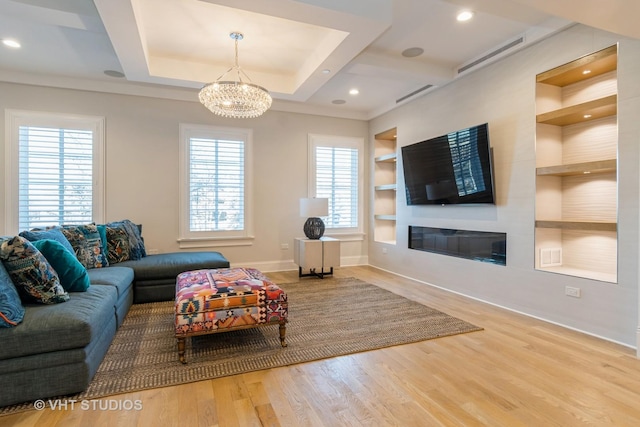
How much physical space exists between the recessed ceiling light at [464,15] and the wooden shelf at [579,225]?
222 cm

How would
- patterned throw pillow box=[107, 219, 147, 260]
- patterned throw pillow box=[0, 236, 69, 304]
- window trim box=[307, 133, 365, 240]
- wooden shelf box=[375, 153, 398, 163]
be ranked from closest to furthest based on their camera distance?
patterned throw pillow box=[0, 236, 69, 304]
patterned throw pillow box=[107, 219, 147, 260]
wooden shelf box=[375, 153, 398, 163]
window trim box=[307, 133, 365, 240]

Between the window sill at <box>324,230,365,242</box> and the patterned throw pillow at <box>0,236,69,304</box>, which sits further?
the window sill at <box>324,230,365,242</box>

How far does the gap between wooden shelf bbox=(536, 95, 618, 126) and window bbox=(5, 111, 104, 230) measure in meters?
5.87

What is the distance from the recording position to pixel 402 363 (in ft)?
8.13

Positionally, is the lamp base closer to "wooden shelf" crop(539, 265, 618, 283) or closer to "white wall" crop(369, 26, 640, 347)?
"white wall" crop(369, 26, 640, 347)

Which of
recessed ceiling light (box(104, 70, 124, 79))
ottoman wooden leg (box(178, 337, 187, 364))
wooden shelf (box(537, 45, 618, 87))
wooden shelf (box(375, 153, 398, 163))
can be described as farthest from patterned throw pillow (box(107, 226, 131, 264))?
wooden shelf (box(537, 45, 618, 87))

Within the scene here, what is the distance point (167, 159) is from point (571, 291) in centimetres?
554

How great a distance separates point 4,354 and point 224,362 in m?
1.27

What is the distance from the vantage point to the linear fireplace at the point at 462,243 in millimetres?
3924

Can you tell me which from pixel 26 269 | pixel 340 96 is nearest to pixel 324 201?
pixel 340 96

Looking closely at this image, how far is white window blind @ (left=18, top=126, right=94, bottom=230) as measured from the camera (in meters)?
4.58

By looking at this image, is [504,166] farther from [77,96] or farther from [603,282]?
[77,96]

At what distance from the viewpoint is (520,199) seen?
12.0 feet

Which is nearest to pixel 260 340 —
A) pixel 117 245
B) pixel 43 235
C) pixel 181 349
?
pixel 181 349
